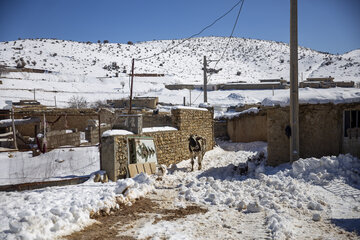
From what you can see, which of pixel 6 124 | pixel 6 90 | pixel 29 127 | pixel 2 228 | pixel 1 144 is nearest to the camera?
pixel 2 228

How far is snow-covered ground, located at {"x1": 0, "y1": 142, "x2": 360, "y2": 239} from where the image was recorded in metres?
5.36

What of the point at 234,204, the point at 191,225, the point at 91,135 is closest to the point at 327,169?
the point at 234,204

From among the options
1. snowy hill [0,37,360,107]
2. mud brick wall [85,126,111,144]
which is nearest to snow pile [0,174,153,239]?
mud brick wall [85,126,111,144]

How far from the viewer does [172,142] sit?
1457cm

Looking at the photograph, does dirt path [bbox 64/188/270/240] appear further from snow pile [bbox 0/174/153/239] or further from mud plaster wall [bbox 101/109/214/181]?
mud plaster wall [bbox 101/109/214/181]

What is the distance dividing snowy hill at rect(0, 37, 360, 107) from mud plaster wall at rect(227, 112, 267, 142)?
14069 mm

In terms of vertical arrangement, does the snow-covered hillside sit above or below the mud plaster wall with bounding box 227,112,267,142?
above

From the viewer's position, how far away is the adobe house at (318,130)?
987 centimetres

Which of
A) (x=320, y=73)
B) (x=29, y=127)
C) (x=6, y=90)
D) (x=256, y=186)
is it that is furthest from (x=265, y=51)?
(x=256, y=186)

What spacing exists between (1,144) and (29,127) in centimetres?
485

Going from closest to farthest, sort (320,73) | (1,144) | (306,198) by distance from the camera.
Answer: (306,198) → (1,144) → (320,73)

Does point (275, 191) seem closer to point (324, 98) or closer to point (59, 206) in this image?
point (324, 98)

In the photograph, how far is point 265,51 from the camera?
293 ft

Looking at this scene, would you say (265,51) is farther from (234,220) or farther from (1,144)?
(234,220)
